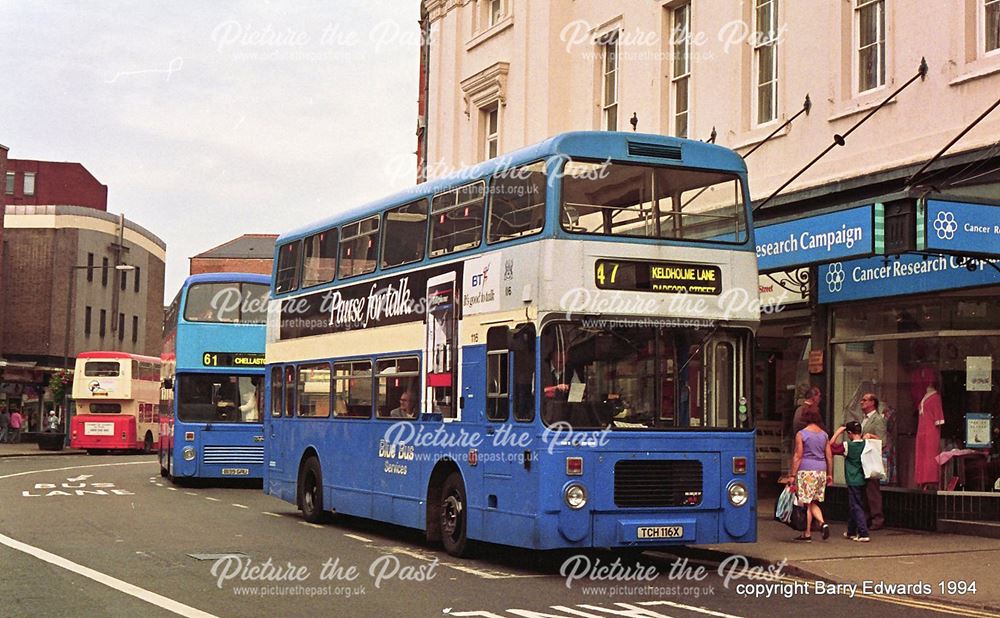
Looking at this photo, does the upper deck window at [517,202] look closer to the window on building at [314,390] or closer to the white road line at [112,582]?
the white road line at [112,582]

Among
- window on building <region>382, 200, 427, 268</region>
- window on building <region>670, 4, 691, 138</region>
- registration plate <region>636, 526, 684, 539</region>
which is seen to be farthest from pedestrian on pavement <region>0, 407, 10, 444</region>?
registration plate <region>636, 526, 684, 539</region>

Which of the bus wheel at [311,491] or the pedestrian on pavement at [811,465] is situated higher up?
the pedestrian on pavement at [811,465]

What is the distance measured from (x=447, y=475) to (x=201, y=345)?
13.0 m

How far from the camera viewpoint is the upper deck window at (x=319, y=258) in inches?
723

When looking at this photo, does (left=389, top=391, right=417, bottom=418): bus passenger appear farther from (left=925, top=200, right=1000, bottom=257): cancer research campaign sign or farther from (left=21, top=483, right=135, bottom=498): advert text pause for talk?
(left=21, top=483, right=135, bottom=498): advert text pause for talk

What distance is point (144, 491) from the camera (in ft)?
84.0

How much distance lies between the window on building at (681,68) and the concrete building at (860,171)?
30 mm

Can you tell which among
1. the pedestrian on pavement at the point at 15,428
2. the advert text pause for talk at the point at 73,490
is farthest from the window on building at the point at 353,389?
the pedestrian on pavement at the point at 15,428

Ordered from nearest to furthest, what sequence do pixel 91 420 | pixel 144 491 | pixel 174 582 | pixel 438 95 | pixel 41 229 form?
pixel 174 582 < pixel 144 491 < pixel 438 95 < pixel 91 420 < pixel 41 229

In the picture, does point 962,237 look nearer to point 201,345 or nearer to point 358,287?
point 358,287

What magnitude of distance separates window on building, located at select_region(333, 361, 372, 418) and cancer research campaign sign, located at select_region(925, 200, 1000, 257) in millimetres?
7071

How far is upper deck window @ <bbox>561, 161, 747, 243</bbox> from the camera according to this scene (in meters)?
12.9

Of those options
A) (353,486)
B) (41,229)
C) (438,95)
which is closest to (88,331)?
(41,229)

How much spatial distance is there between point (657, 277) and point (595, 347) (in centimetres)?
95
